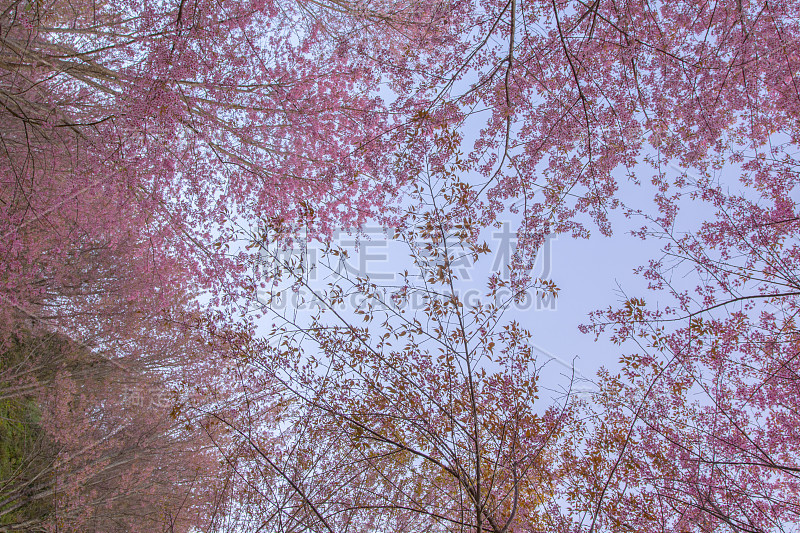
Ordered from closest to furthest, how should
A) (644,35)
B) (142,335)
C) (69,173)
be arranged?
(644,35) → (69,173) → (142,335)

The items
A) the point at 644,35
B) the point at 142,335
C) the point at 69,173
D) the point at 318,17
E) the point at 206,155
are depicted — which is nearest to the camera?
the point at 644,35

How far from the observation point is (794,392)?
468 centimetres

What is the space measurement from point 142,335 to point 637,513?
8441mm

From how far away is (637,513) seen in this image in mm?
4230

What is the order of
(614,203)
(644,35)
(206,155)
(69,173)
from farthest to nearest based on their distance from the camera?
(206,155) → (69,173) → (614,203) → (644,35)

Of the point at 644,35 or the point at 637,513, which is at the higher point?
the point at 644,35

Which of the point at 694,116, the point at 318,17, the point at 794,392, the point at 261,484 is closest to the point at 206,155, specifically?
the point at 318,17

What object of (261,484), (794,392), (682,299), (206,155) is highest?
(206,155)

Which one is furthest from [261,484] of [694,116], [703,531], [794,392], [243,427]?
[694,116]

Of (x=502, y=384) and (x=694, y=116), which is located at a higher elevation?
(x=694, y=116)

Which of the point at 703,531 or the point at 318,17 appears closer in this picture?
the point at 703,531

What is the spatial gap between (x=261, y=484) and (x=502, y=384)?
9.40ft

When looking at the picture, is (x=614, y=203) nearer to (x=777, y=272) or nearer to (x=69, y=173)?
(x=777, y=272)

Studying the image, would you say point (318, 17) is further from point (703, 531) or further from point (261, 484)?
point (703, 531)
